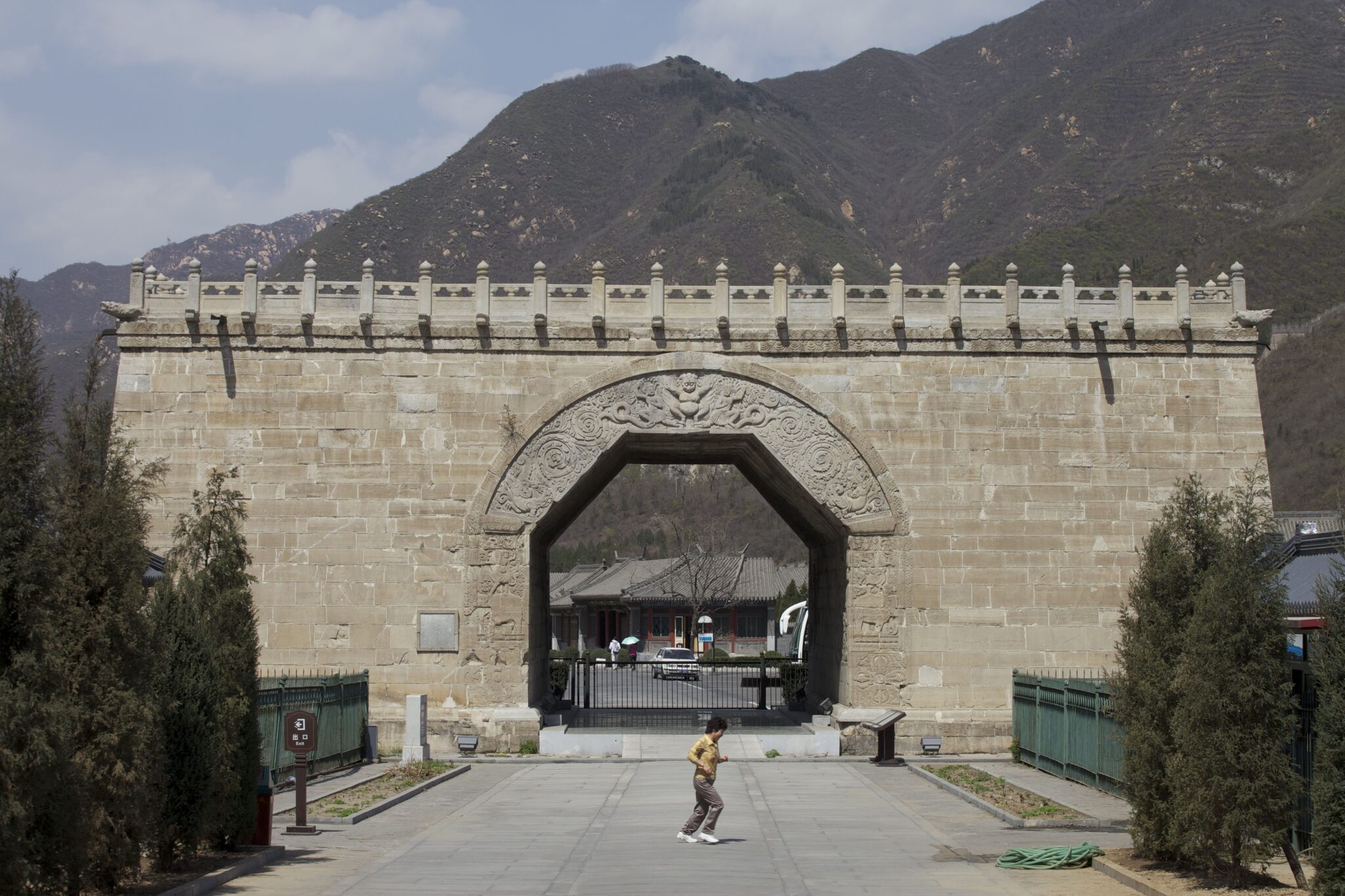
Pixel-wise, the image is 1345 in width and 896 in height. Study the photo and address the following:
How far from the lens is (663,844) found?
44.3ft

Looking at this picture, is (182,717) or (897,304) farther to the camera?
(897,304)

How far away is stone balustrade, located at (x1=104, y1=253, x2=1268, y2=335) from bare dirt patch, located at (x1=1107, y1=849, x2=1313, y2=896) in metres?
13.3

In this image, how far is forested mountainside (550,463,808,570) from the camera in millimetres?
90875

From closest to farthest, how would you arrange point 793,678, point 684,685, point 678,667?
1. point 793,678
2. point 684,685
3. point 678,667

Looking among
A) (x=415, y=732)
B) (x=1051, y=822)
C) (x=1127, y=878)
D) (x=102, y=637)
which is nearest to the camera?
(x=102, y=637)

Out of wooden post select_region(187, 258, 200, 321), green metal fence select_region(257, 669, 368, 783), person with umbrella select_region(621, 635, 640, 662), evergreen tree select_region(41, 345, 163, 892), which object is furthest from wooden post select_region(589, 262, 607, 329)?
person with umbrella select_region(621, 635, 640, 662)

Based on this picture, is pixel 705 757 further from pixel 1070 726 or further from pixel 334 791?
pixel 1070 726

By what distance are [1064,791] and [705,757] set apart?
7013 millimetres

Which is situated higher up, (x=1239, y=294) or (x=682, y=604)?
(x=1239, y=294)

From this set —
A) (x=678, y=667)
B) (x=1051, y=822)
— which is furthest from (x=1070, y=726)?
(x=678, y=667)

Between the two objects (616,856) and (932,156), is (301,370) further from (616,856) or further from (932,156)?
(932,156)

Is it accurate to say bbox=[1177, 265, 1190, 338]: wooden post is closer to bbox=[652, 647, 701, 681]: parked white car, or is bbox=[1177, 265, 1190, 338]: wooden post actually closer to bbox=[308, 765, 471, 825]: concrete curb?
bbox=[308, 765, 471, 825]: concrete curb

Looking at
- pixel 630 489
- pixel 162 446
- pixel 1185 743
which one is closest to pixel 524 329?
pixel 162 446

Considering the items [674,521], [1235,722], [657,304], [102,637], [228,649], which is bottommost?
[1235,722]
